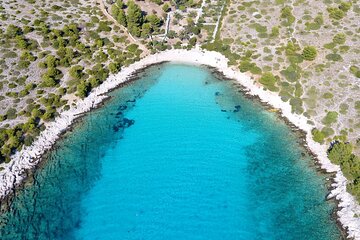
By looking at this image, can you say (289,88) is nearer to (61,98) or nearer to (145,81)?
(145,81)

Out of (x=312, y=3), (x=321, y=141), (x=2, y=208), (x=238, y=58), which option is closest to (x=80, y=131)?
(x=2, y=208)

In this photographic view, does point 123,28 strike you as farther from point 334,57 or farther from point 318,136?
point 318,136

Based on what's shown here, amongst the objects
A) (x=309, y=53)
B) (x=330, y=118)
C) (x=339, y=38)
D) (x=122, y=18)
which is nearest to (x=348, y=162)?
(x=330, y=118)

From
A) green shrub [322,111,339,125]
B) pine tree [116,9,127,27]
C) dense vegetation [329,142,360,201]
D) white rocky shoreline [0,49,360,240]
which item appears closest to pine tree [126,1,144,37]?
pine tree [116,9,127,27]

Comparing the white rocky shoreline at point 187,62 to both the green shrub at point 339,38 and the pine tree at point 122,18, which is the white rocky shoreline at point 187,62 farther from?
the green shrub at point 339,38

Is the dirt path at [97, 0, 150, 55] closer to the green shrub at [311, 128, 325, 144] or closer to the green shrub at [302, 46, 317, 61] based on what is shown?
the green shrub at [302, 46, 317, 61]

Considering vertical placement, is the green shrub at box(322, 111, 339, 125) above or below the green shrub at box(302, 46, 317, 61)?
below

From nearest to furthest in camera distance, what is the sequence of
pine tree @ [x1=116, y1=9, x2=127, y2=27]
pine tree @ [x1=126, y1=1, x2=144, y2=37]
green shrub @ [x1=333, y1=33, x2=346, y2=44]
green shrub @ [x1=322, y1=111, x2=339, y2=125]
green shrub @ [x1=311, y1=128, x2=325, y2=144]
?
green shrub @ [x1=311, y1=128, x2=325, y2=144] < green shrub @ [x1=322, y1=111, x2=339, y2=125] < green shrub @ [x1=333, y1=33, x2=346, y2=44] < pine tree @ [x1=126, y1=1, x2=144, y2=37] < pine tree @ [x1=116, y1=9, x2=127, y2=27]

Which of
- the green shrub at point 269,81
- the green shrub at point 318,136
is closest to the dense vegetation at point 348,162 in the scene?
the green shrub at point 318,136
